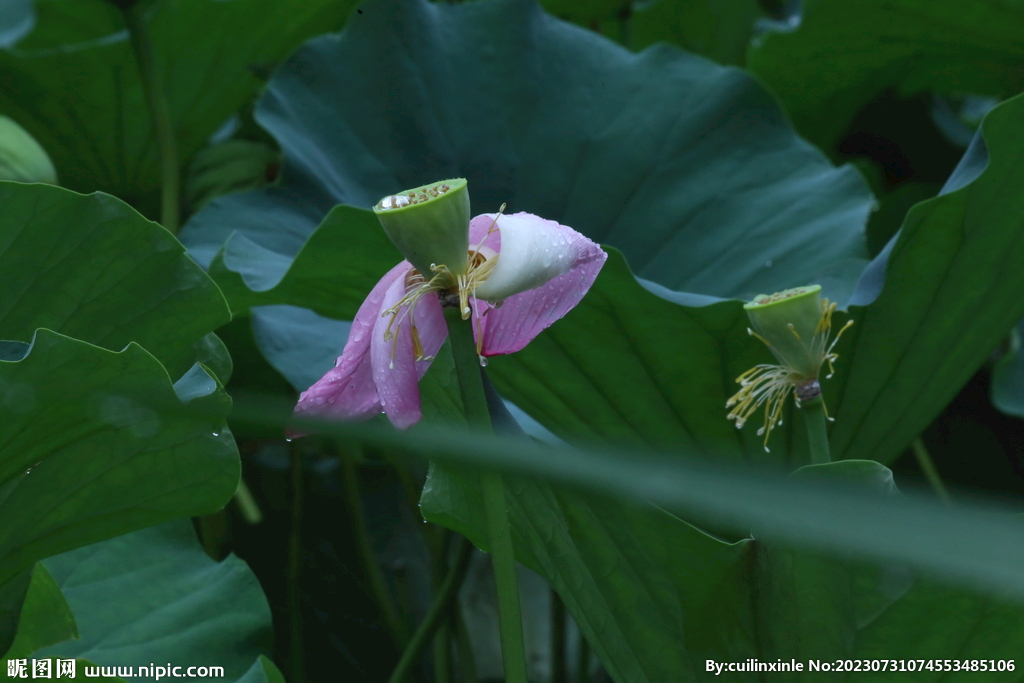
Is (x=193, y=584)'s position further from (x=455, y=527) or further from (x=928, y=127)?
(x=928, y=127)

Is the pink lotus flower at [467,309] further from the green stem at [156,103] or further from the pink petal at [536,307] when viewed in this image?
A: the green stem at [156,103]

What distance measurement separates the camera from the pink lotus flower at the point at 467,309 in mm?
363

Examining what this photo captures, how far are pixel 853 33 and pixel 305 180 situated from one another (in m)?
0.67

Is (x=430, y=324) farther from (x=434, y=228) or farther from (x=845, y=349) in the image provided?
A: (x=845, y=349)

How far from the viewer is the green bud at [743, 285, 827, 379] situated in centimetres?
49

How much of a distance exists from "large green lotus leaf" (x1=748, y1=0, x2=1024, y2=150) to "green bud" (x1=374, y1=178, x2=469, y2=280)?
83cm

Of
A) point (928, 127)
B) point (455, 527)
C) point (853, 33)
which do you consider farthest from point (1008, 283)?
point (928, 127)

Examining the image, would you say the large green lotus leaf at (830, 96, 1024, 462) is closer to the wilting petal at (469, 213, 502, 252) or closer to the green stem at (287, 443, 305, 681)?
the wilting petal at (469, 213, 502, 252)

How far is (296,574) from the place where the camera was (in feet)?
2.93

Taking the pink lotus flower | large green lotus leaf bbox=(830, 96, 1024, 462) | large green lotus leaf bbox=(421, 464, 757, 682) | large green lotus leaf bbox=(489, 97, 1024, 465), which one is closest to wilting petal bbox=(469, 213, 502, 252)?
the pink lotus flower

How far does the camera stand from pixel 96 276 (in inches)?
20.2

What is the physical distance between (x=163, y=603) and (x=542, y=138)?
547mm

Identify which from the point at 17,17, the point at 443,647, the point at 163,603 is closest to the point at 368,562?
the point at 443,647

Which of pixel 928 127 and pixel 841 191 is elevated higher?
pixel 841 191
